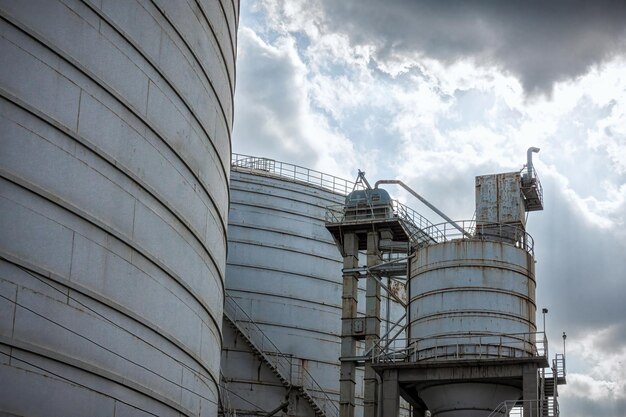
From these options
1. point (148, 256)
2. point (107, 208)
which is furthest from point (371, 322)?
point (107, 208)

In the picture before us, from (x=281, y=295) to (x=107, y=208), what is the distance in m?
21.8

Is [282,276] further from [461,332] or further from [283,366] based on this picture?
[461,332]

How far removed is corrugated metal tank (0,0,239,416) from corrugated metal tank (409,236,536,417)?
421 inches

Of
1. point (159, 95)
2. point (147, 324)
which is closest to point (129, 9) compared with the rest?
point (159, 95)

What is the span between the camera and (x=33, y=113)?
13.8m

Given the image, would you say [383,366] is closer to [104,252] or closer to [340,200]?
[340,200]

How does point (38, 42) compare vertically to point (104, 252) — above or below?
above

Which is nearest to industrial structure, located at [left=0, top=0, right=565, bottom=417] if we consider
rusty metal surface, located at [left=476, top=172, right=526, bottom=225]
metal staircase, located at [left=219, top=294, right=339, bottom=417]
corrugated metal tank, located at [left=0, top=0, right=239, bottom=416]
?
corrugated metal tank, located at [left=0, top=0, right=239, bottom=416]

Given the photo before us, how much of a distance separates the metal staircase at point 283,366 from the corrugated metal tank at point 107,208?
15.9 metres

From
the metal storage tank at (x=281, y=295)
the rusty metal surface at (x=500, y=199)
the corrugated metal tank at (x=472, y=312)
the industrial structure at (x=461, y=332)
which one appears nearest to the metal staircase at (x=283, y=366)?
the metal storage tank at (x=281, y=295)

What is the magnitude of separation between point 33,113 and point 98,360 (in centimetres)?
354

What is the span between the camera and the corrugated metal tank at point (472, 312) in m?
28.2

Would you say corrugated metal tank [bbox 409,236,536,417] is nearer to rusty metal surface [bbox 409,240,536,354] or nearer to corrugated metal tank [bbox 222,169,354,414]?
rusty metal surface [bbox 409,240,536,354]

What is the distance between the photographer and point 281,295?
36594 mm
